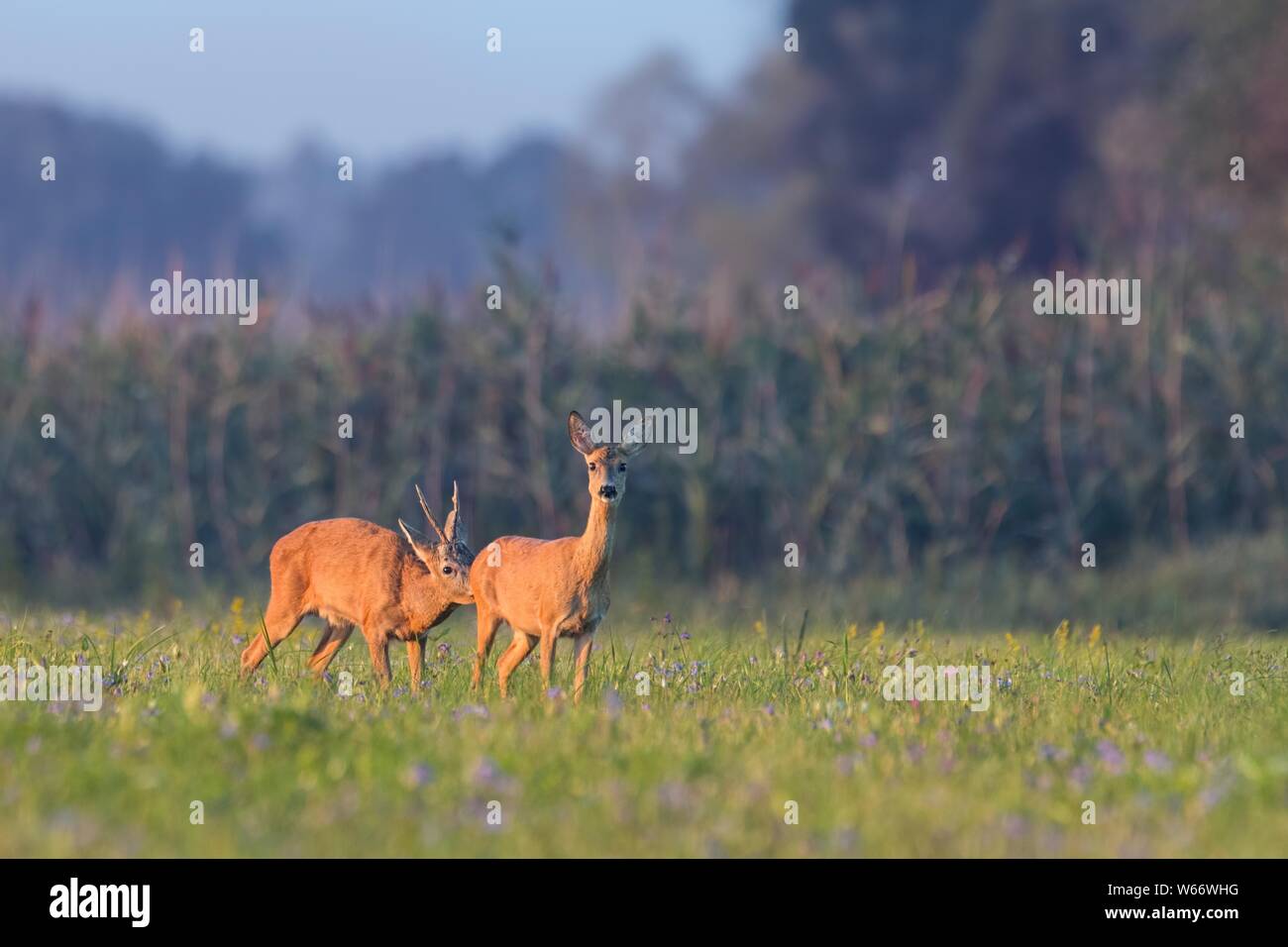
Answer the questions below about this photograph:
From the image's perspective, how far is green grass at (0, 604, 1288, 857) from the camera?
19.1ft

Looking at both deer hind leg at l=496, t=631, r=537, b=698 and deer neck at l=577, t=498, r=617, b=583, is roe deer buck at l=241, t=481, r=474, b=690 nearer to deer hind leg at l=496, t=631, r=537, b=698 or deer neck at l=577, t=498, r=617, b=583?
deer hind leg at l=496, t=631, r=537, b=698

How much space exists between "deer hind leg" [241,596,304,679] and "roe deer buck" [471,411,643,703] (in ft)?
4.21

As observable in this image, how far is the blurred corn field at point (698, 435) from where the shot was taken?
17.8 metres

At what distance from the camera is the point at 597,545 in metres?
9.14

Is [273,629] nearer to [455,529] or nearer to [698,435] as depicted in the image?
[455,529]

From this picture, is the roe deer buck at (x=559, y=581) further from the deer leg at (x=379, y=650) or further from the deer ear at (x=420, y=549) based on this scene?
the deer leg at (x=379, y=650)

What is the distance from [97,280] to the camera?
2130cm

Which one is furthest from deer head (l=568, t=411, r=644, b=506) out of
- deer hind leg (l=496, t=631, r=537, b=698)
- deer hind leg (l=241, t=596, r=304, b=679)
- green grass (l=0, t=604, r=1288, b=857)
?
deer hind leg (l=241, t=596, r=304, b=679)

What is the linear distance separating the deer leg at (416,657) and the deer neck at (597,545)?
1.12 metres

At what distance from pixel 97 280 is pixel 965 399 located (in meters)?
10.9
